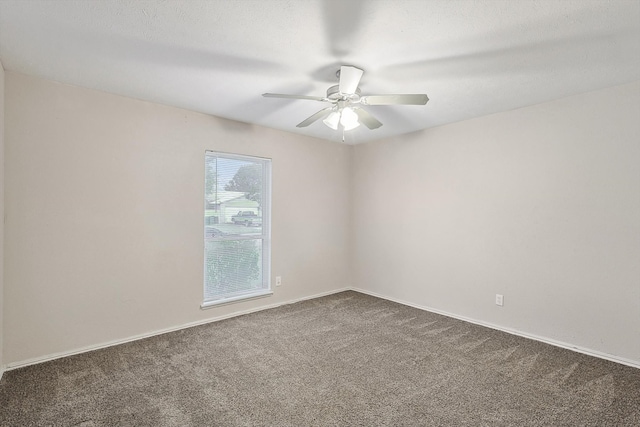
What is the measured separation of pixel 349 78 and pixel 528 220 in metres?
2.41

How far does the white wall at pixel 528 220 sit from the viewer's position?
276 centimetres

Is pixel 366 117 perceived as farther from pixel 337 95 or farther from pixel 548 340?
pixel 548 340

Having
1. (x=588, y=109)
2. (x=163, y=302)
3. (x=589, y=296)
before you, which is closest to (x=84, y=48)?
(x=163, y=302)

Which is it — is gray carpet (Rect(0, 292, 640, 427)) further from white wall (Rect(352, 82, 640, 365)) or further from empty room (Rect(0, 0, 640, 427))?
white wall (Rect(352, 82, 640, 365))

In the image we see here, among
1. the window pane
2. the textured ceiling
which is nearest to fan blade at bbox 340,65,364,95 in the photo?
the textured ceiling

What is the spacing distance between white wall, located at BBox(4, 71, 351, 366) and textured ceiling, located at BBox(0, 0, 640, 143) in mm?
317

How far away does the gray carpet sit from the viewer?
201 cm

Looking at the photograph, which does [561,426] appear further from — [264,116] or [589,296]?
[264,116]

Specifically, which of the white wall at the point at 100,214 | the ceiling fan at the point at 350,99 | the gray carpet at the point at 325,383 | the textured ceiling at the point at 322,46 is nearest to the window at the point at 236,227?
the white wall at the point at 100,214

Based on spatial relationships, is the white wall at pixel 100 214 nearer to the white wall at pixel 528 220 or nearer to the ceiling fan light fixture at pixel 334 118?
the ceiling fan light fixture at pixel 334 118

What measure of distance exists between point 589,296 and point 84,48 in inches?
178

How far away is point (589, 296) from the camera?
2.91 m

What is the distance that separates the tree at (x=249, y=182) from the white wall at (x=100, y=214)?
233mm

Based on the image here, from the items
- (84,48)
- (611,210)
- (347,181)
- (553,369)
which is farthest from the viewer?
(347,181)
